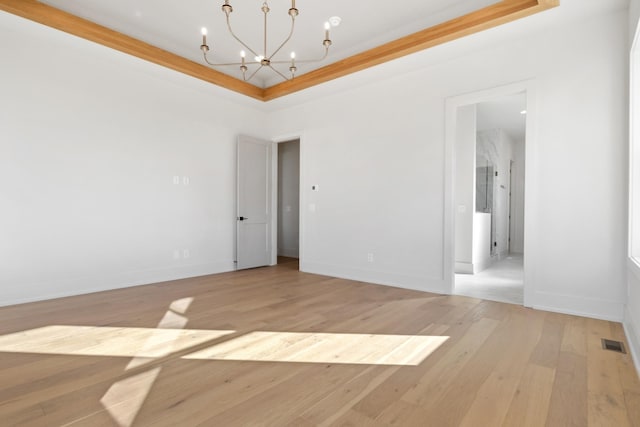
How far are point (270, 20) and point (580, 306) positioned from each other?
181 inches

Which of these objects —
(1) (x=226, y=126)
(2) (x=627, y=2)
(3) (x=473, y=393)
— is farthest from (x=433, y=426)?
(1) (x=226, y=126)

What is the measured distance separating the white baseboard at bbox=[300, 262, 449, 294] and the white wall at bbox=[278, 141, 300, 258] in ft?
6.98

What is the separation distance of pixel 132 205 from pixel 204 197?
1.11 m

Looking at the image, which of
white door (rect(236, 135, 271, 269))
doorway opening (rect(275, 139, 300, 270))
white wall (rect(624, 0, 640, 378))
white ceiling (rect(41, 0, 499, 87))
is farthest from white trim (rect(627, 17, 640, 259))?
doorway opening (rect(275, 139, 300, 270))

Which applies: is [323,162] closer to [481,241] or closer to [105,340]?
[481,241]

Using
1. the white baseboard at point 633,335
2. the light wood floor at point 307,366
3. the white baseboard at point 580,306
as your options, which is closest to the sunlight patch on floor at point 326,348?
the light wood floor at point 307,366

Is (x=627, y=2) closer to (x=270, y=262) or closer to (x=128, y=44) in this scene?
(x=128, y=44)

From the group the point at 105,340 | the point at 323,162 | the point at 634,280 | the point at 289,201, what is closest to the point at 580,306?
the point at 634,280

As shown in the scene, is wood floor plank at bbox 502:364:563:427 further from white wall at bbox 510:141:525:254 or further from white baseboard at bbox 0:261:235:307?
white wall at bbox 510:141:525:254

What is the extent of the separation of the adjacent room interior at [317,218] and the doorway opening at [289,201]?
5.31 ft

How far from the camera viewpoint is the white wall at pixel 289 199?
7727 mm

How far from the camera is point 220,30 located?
4.16 m

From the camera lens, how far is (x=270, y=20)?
3.92 metres

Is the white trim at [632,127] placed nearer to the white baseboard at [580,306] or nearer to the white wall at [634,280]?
the white wall at [634,280]
